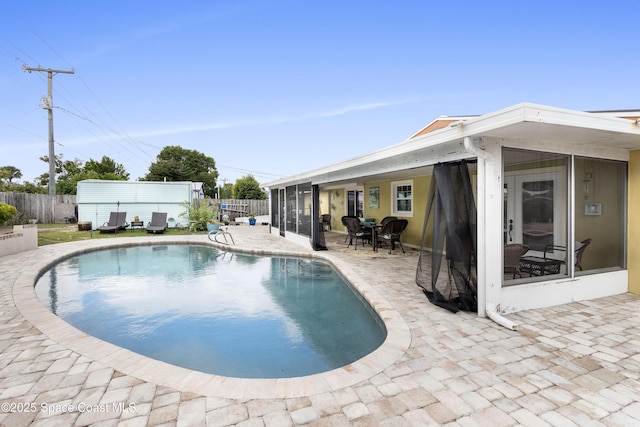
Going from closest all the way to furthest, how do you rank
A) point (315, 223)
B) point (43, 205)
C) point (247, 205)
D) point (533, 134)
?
point (533, 134)
point (315, 223)
point (43, 205)
point (247, 205)

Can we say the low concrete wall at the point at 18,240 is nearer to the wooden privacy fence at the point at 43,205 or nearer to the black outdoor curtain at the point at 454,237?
the wooden privacy fence at the point at 43,205

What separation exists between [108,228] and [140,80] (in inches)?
273

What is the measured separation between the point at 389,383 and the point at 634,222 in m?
4.99

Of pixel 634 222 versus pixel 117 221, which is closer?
pixel 634 222

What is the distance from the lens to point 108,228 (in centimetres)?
1336

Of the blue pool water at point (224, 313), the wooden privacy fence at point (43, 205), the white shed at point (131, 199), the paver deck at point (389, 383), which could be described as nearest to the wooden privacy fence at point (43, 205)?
the wooden privacy fence at point (43, 205)

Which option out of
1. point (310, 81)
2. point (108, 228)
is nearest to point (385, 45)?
point (310, 81)

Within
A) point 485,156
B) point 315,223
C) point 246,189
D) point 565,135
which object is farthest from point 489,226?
point 246,189

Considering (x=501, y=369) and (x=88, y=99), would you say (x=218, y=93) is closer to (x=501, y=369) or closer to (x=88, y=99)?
(x=88, y=99)

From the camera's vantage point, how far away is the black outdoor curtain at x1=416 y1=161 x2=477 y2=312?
3.88 meters

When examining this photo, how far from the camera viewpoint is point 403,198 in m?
9.87

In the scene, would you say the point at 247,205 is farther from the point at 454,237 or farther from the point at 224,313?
the point at 454,237

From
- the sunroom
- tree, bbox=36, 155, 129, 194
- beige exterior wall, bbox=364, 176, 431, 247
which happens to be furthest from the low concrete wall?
tree, bbox=36, 155, 129, 194

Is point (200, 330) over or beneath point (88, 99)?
beneath
